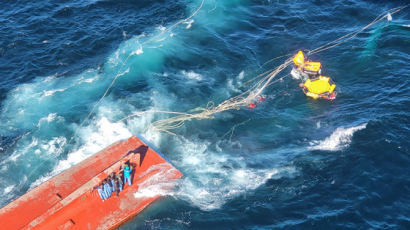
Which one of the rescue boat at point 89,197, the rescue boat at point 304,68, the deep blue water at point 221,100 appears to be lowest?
the rescue boat at point 89,197

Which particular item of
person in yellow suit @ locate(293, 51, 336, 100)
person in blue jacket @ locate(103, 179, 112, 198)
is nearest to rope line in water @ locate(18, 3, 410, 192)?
person in yellow suit @ locate(293, 51, 336, 100)

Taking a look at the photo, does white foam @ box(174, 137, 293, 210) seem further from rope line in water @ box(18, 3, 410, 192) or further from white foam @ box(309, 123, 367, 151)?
white foam @ box(309, 123, 367, 151)

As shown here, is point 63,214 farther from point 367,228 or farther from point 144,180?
point 367,228

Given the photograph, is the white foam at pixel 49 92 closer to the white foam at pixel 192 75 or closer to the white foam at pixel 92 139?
the white foam at pixel 92 139

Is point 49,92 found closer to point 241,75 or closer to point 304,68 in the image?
point 241,75

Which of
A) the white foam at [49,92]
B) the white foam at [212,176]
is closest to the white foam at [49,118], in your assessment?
the white foam at [49,92]
